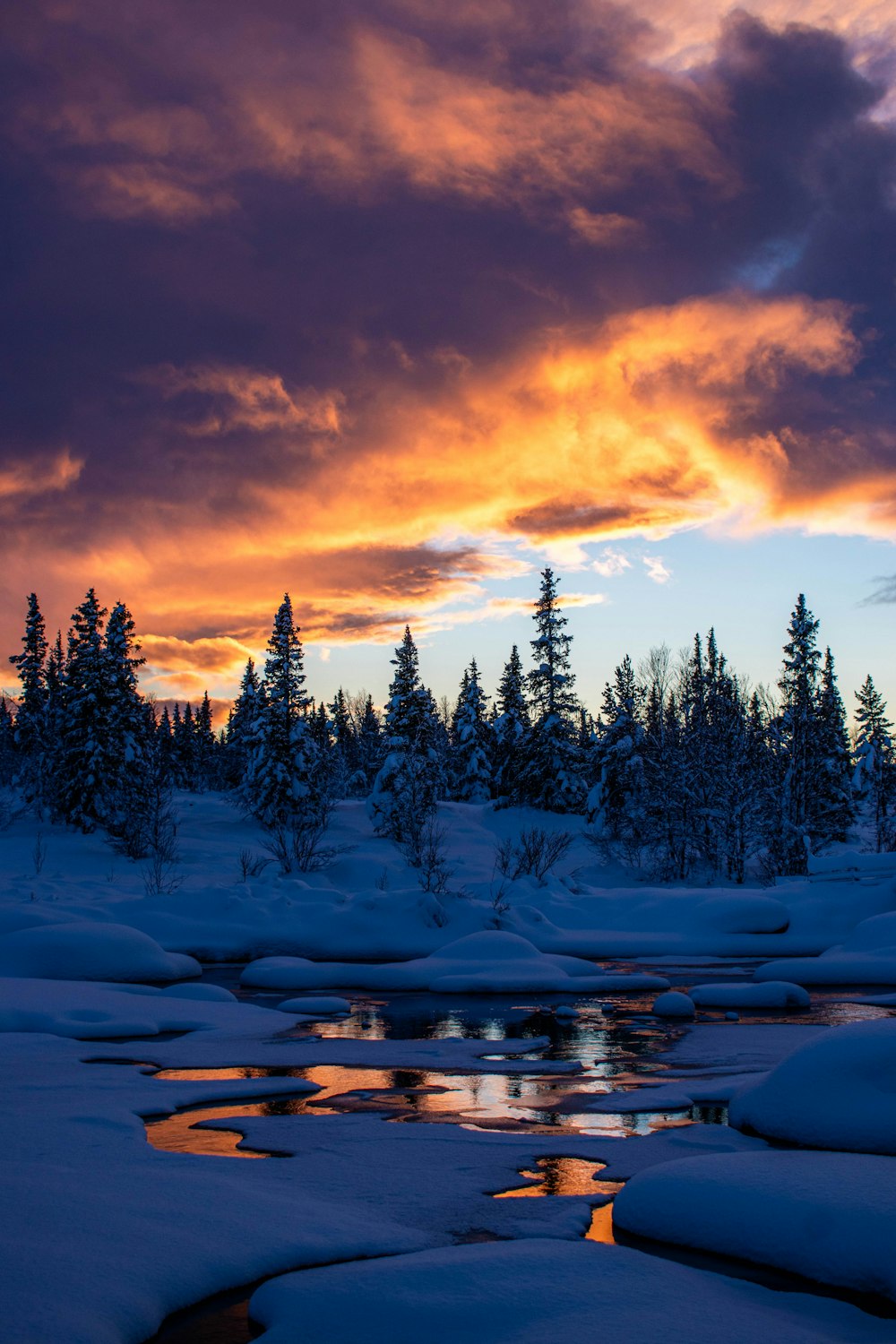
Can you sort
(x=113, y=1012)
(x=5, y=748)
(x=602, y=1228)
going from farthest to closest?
(x=5, y=748)
(x=113, y=1012)
(x=602, y=1228)

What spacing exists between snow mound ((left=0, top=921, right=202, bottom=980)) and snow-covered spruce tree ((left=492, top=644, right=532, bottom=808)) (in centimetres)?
Answer: 3623

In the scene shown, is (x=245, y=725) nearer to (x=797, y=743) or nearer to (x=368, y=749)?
(x=368, y=749)

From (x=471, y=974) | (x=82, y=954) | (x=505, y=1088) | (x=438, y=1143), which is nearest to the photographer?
(x=438, y=1143)

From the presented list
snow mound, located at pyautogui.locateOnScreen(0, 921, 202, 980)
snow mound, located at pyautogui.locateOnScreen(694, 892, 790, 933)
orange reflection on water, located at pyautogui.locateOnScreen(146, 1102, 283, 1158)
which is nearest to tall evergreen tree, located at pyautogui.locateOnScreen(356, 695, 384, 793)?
snow mound, located at pyautogui.locateOnScreen(694, 892, 790, 933)

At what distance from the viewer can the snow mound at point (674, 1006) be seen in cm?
1476

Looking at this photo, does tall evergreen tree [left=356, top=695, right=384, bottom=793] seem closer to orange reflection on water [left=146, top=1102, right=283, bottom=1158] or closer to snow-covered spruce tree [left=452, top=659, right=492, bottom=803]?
snow-covered spruce tree [left=452, top=659, right=492, bottom=803]

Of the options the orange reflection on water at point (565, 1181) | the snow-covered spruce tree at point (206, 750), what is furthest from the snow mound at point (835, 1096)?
the snow-covered spruce tree at point (206, 750)

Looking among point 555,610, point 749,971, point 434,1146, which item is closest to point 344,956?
point 749,971

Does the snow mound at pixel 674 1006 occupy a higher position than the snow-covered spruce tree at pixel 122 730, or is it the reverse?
the snow-covered spruce tree at pixel 122 730

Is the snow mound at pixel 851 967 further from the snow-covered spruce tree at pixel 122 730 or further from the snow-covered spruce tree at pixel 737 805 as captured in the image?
the snow-covered spruce tree at pixel 122 730

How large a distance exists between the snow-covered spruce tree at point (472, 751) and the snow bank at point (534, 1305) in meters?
54.1

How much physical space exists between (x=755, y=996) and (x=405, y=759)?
3460cm

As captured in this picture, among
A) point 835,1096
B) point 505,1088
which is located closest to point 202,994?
point 505,1088

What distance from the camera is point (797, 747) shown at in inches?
1677
